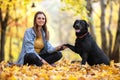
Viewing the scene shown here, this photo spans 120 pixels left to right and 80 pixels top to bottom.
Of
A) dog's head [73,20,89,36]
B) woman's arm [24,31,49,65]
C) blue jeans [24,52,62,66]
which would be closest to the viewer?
blue jeans [24,52,62,66]

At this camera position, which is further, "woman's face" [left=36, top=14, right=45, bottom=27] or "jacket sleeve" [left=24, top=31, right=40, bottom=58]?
"woman's face" [left=36, top=14, right=45, bottom=27]

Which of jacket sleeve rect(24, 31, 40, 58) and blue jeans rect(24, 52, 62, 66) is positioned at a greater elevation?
jacket sleeve rect(24, 31, 40, 58)

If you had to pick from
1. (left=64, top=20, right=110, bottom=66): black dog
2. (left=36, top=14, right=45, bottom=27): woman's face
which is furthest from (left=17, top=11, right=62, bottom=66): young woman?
(left=64, top=20, right=110, bottom=66): black dog

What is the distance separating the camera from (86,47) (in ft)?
30.1

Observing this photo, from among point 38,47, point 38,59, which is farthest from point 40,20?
point 38,59

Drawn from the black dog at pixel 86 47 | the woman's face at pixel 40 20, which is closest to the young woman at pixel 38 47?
the woman's face at pixel 40 20

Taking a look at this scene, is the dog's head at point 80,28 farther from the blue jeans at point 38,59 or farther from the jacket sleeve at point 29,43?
the jacket sleeve at point 29,43

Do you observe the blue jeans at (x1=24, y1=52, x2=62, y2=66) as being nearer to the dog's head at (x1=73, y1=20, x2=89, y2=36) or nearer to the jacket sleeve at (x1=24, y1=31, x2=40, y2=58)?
the jacket sleeve at (x1=24, y1=31, x2=40, y2=58)

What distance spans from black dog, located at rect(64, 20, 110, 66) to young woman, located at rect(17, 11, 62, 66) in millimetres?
500

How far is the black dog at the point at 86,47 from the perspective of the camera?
30.1 feet

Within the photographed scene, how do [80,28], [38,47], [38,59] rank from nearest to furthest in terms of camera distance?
[38,59], [80,28], [38,47]

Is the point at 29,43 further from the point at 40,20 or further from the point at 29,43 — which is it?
the point at 40,20

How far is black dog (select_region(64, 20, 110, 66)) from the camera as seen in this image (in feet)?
30.1

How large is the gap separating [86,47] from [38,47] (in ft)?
3.92
